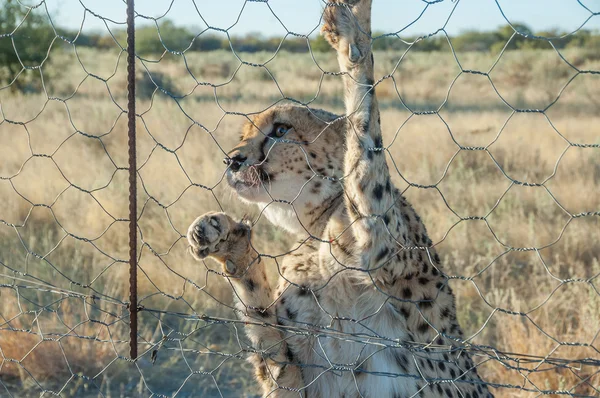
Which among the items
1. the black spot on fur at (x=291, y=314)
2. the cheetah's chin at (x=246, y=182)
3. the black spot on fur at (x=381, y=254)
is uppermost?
the cheetah's chin at (x=246, y=182)

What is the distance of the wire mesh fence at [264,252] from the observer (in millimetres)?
2109

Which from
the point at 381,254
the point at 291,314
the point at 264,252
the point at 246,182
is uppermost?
the point at 246,182

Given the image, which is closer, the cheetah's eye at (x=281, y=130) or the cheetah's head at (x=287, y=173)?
the cheetah's head at (x=287, y=173)

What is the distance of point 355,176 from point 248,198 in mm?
508

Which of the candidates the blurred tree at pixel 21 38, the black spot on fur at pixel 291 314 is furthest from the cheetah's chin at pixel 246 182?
the blurred tree at pixel 21 38

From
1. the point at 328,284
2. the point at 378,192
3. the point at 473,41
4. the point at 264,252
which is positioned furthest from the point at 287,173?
the point at 473,41

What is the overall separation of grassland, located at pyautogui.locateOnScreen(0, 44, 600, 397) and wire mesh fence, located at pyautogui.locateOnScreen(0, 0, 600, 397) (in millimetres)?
14

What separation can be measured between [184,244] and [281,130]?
2.05 meters

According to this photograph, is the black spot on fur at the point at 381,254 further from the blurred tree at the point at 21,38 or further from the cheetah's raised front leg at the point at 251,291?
the blurred tree at the point at 21,38

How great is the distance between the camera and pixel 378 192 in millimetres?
1919

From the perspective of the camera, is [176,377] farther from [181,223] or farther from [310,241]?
[181,223]

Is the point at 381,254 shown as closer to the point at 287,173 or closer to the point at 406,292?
the point at 406,292

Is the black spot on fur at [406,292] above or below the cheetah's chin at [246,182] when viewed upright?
below

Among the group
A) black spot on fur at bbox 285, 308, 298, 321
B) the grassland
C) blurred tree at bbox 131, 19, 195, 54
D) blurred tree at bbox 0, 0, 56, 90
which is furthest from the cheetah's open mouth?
blurred tree at bbox 131, 19, 195, 54
